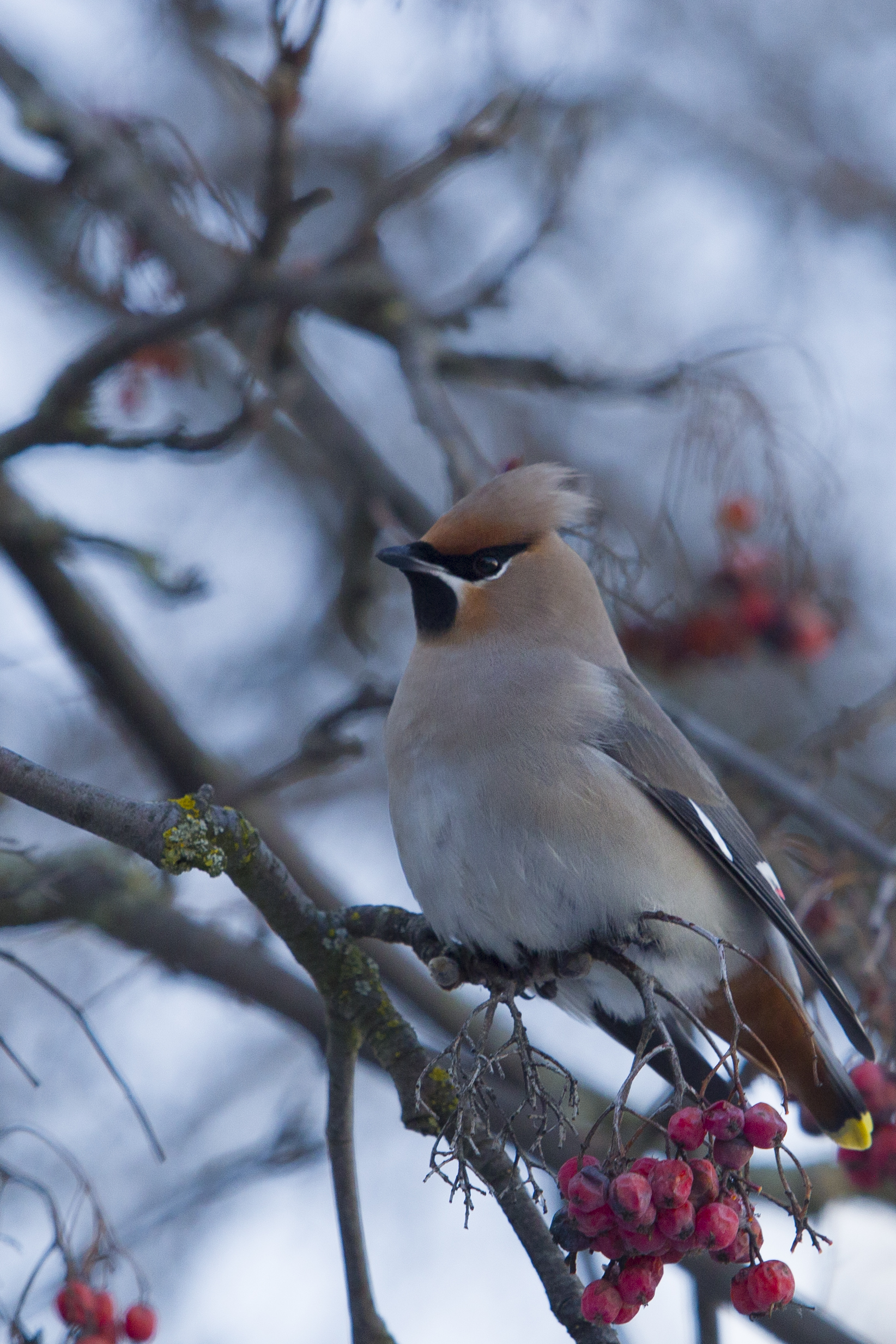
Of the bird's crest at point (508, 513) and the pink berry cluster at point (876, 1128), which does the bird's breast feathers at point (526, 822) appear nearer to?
the bird's crest at point (508, 513)

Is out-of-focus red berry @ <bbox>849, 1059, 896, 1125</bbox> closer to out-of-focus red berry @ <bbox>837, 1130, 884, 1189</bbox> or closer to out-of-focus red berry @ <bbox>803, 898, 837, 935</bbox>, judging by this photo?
out-of-focus red berry @ <bbox>837, 1130, 884, 1189</bbox>

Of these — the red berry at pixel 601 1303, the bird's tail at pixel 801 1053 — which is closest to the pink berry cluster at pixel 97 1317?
the red berry at pixel 601 1303

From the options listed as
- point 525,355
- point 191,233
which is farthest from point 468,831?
point 191,233

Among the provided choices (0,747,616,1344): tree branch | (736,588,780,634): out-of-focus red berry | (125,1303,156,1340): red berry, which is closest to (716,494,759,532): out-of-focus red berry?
(736,588,780,634): out-of-focus red berry

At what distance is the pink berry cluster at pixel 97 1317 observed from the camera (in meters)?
2.86

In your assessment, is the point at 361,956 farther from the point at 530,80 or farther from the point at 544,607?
the point at 530,80

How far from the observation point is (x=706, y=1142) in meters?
2.35

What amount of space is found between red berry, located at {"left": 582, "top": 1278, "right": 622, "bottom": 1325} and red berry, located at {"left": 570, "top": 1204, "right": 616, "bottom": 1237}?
8 centimetres

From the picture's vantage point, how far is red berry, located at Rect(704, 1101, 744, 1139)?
228 cm

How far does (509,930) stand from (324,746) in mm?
951

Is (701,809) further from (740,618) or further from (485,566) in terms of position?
(740,618)

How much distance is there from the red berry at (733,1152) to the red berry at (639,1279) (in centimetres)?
19

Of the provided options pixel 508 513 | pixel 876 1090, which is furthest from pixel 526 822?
pixel 876 1090

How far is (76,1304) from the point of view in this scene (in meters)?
2.85
